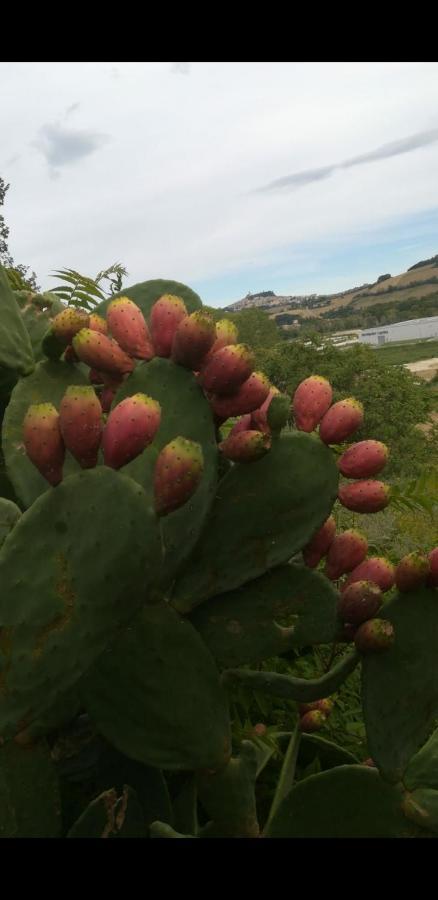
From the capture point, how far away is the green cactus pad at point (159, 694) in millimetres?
1224

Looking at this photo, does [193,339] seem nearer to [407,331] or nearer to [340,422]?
[340,422]

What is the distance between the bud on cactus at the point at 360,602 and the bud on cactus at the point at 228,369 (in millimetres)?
367

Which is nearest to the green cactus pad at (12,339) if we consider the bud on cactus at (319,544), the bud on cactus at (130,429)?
the bud on cactus at (130,429)

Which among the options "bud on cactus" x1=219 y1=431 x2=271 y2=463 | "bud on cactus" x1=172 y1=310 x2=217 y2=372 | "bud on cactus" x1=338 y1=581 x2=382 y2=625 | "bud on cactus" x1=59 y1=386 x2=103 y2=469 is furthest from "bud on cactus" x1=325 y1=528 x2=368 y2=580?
"bud on cactus" x1=59 y1=386 x2=103 y2=469

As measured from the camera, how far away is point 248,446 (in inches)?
50.2

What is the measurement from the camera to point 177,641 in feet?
4.05

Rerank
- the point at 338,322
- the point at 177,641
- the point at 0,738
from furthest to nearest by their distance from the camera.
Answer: the point at 338,322 < the point at 177,641 < the point at 0,738

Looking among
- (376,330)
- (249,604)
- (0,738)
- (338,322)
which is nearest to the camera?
(0,738)

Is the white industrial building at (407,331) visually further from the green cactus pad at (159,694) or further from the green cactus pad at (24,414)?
the green cactus pad at (159,694)

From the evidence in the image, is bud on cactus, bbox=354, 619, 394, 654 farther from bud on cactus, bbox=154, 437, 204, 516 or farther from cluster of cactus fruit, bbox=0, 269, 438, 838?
bud on cactus, bbox=154, 437, 204, 516

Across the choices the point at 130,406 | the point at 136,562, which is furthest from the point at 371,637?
the point at 130,406

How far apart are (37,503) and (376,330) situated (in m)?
83.8

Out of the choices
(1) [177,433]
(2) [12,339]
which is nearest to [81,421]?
(1) [177,433]

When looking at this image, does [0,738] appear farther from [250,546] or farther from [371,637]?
[371,637]
